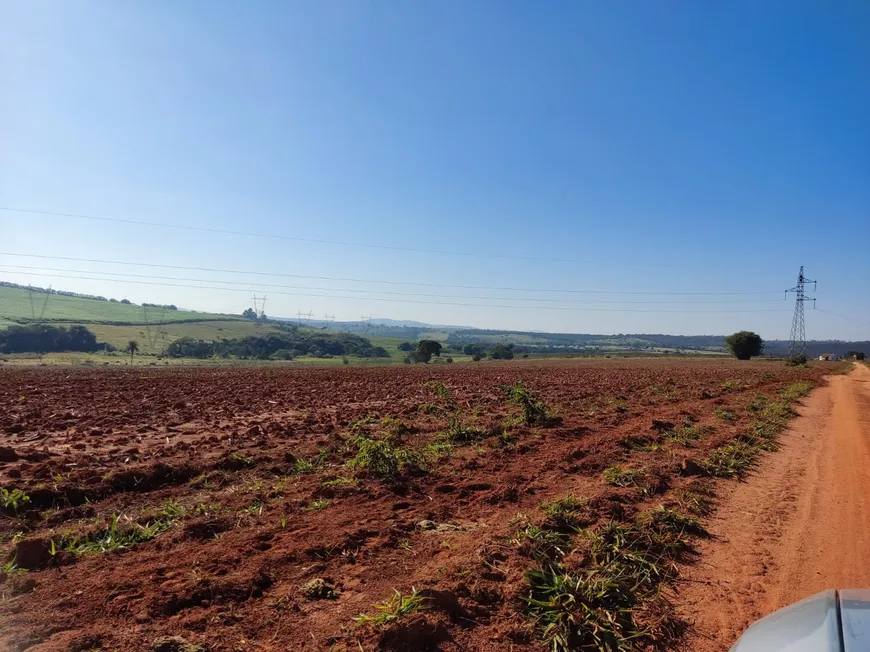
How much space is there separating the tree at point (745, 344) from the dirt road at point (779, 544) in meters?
82.3

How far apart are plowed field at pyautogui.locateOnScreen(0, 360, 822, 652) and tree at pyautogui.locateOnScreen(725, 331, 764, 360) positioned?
263 feet

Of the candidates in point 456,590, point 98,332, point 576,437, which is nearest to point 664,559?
point 456,590

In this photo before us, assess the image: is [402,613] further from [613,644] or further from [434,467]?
[434,467]

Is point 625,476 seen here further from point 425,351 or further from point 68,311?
point 68,311

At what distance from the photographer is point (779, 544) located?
18.2 feet

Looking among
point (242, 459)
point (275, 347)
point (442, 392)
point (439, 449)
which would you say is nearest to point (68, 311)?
point (275, 347)

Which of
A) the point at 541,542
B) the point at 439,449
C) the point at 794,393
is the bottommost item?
the point at 439,449

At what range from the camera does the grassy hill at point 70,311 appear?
93.9 m

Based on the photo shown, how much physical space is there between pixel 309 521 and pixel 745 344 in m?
92.4

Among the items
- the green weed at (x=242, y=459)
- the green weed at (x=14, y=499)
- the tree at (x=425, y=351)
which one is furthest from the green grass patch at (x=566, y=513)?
the tree at (x=425, y=351)

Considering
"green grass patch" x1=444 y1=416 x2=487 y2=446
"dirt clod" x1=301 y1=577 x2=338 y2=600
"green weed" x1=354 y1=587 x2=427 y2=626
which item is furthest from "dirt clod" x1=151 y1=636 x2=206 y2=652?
"green grass patch" x1=444 y1=416 x2=487 y2=446

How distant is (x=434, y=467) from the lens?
859cm

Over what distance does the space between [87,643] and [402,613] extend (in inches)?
92.0

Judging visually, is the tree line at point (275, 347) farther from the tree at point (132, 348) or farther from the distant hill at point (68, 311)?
the distant hill at point (68, 311)
